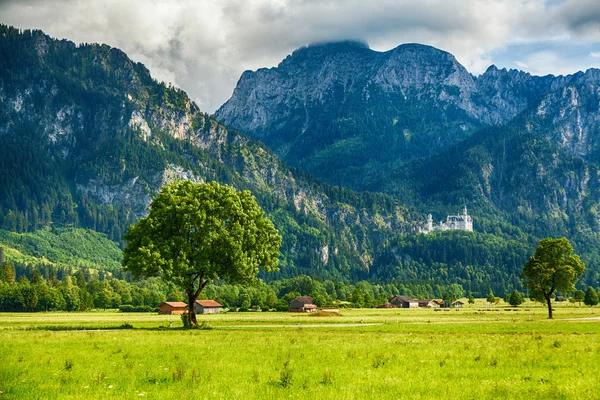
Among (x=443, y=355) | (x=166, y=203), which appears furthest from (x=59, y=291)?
(x=443, y=355)

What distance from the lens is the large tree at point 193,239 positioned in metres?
65.1

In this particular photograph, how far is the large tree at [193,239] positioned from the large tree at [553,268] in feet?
173

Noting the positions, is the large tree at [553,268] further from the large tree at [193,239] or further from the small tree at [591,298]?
the small tree at [591,298]

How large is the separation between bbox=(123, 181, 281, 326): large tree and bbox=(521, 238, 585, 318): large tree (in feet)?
173

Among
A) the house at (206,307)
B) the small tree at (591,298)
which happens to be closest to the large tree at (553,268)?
the small tree at (591,298)

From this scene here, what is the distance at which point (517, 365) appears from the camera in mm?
28859

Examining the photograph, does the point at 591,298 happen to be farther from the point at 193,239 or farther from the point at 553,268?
the point at 193,239

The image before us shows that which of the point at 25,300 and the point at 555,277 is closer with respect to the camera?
the point at 555,277

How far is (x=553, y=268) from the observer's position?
99.1m

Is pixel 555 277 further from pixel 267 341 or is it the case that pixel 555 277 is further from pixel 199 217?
pixel 267 341

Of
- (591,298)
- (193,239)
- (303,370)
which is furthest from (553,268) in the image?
(591,298)

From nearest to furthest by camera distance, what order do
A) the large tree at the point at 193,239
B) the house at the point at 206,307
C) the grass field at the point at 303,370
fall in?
1. the grass field at the point at 303,370
2. the large tree at the point at 193,239
3. the house at the point at 206,307

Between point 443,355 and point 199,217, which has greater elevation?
point 199,217

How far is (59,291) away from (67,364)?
6532 inches
